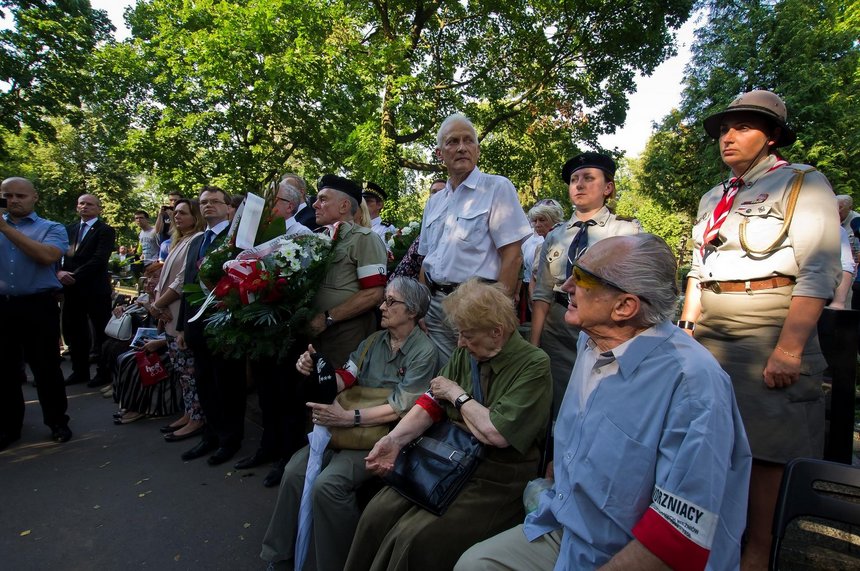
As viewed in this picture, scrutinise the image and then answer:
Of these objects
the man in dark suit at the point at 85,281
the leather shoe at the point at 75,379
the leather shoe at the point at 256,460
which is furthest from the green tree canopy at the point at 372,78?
the leather shoe at the point at 256,460

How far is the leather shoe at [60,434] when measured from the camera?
465 cm

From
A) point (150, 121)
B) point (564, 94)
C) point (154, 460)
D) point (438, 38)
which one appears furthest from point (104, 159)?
point (154, 460)

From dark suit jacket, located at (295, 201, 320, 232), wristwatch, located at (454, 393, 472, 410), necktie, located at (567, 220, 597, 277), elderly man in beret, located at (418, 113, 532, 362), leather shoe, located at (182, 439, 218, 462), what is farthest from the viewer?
dark suit jacket, located at (295, 201, 320, 232)

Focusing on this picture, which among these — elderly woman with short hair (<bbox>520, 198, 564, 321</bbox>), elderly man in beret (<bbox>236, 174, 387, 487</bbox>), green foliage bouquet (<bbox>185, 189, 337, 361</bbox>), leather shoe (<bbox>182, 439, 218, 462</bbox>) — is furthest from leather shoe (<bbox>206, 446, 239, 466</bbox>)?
elderly woman with short hair (<bbox>520, 198, 564, 321</bbox>)

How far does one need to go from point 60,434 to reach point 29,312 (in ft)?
4.01

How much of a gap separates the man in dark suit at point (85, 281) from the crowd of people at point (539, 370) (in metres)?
1.83

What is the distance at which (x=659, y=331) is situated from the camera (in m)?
1.55

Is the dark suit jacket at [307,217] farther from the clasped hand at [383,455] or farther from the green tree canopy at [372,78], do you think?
the green tree canopy at [372,78]

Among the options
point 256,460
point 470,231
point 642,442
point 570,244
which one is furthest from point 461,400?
point 256,460

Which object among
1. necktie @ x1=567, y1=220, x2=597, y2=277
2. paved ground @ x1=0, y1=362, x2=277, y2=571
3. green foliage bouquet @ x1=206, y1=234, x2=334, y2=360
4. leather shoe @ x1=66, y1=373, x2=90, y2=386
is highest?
necktie @ x1=567, y1=220, x2=597, y2=277

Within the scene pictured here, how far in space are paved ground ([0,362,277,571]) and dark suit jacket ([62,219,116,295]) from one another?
7.27 ft

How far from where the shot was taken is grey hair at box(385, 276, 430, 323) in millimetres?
3014

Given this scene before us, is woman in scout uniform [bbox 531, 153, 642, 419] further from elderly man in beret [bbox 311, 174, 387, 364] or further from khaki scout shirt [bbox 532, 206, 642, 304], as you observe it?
elderly man in beret [bbox 311, 174, 387, 364]

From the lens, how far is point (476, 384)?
2410 millimetres
